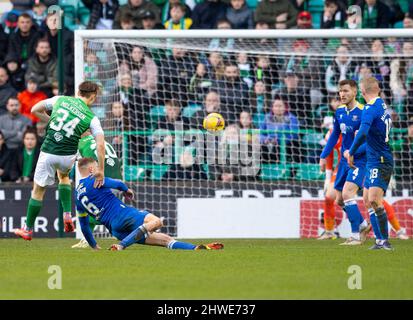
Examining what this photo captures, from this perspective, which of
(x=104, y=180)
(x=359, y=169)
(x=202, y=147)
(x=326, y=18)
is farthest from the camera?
(x=326, y=18)

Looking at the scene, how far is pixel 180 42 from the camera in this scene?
726 inches

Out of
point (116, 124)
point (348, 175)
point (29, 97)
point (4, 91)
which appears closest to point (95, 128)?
point (348, 175)

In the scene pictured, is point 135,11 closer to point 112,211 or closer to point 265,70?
point 265,70

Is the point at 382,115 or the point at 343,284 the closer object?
the point at 343,284

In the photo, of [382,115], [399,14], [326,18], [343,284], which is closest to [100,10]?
[326,18]

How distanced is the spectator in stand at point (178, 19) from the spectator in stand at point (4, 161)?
12.9 feet

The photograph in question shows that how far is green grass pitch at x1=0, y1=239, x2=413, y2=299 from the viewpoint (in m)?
8.16

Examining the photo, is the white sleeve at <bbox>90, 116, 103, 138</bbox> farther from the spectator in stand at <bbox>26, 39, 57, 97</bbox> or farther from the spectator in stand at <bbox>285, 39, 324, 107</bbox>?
the spectator in stand at <bbox>26, 39, 57, 97</bbox>

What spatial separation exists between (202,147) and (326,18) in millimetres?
3920

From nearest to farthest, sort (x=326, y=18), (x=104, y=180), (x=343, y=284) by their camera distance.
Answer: (x=343, y=284), (x=104, y=180), (x=326, y=18)

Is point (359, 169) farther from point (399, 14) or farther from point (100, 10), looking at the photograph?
point (100, 10)

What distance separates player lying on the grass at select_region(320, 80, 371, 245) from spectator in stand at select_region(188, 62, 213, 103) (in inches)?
162

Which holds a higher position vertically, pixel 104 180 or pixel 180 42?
pixel 180 42

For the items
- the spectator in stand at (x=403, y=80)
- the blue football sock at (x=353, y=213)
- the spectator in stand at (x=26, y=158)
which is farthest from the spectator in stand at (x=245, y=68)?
the blue football sock at (x=353, y=213)
